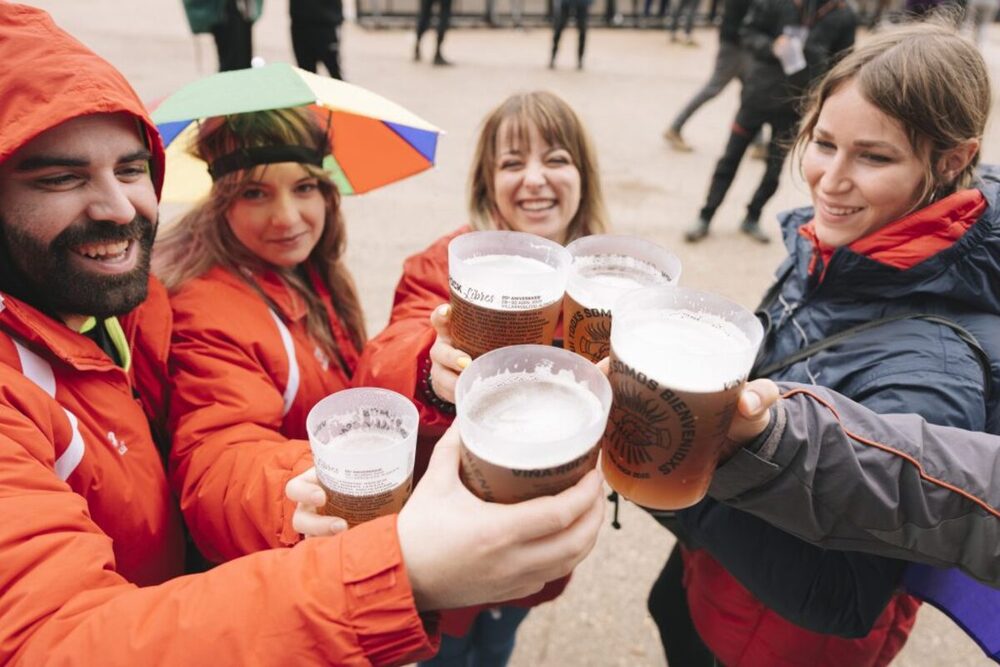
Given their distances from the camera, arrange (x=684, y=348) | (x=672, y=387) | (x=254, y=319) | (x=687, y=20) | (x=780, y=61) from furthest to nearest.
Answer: (x=687, y=20)
(x=780, y=61)
(x=254, y=319)
(x=684, y=348)
(x=672, y=387)

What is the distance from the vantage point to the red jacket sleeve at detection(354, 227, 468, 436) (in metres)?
1.98

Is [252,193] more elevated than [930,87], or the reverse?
[930,87]

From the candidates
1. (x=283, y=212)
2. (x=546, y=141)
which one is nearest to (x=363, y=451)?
(x=283, y=212)

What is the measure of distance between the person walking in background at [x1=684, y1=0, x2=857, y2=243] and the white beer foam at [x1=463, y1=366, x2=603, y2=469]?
488 cm

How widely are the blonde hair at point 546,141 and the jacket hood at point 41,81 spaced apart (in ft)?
4.41

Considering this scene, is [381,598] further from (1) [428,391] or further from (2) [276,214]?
(2) [276,214]

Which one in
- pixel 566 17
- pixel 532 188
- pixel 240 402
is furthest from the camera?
pixel 566 17

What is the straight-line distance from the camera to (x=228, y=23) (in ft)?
20.1

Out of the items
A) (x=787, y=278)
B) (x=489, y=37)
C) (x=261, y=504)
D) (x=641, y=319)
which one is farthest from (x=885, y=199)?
(x=489, y=37)

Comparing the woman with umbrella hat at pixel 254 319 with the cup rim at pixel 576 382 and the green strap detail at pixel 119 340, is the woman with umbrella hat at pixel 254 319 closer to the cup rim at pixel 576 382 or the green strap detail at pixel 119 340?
the green strap detail at pixel 119 340

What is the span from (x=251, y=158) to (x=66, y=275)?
2.53 feet

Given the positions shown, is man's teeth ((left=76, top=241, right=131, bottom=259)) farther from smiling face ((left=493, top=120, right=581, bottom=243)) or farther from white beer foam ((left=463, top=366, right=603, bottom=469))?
smiling face ((left=493, top=120, right=581, bottom=243))

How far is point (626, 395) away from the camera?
1.23 metres

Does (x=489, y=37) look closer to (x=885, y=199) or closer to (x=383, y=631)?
(x=885, y=199)
